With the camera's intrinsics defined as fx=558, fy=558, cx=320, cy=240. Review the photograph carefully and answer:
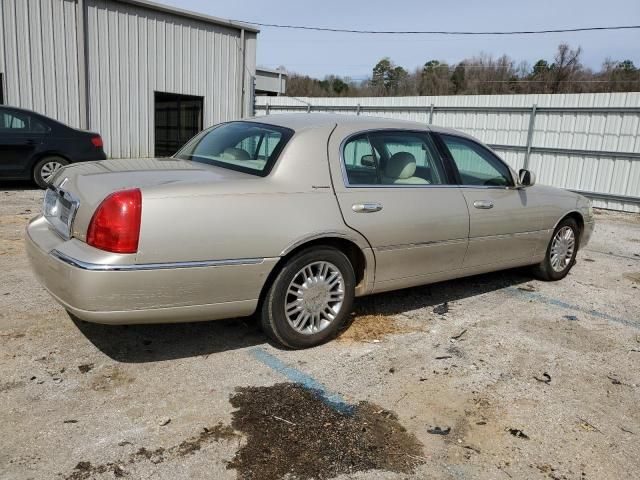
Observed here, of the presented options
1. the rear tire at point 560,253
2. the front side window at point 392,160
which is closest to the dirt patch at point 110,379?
the front side window at point 392,160

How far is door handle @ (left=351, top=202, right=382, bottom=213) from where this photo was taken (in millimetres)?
3871

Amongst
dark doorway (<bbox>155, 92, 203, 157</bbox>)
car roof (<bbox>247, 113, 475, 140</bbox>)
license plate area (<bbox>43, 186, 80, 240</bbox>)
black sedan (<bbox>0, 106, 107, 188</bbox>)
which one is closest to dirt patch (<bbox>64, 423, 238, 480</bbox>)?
license plate area (<bbox>43, 186, 80, 240</bbox>)

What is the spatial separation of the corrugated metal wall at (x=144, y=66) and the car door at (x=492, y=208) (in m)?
11.6

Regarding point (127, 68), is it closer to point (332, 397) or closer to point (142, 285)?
point (142, 285)

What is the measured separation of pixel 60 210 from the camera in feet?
11.7

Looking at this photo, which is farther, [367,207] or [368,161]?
[368,161]

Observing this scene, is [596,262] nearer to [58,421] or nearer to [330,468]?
[330,468]

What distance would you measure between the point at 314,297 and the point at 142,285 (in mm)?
1199

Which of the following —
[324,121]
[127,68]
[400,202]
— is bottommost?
[400,202]

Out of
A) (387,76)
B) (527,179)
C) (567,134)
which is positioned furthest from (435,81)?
(527,179)

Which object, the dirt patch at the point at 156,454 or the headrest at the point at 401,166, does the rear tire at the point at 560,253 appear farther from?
the dirt patch at the point at 156,454

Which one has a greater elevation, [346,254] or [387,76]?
[387,76]

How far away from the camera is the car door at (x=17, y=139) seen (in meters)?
9.24

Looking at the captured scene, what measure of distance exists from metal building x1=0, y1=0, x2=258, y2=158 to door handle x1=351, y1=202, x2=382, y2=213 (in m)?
11.7
